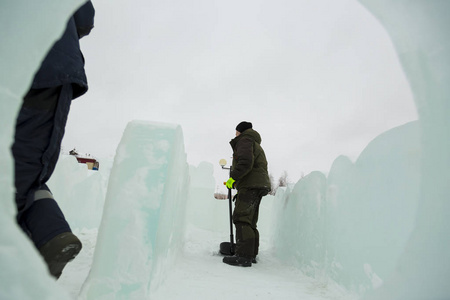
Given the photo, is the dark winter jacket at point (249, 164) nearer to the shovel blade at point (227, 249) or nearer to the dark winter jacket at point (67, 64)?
the shovel blade at point (227, 249)

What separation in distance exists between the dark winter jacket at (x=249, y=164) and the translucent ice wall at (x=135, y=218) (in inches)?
59.2

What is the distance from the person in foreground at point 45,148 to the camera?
1.05 meters

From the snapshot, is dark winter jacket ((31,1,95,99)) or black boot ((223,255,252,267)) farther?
black boot ((223,255,252,267))

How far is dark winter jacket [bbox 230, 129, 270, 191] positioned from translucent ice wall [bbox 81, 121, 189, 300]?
1504 millimetres

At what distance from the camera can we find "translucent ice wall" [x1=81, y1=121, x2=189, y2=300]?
3.89 feet

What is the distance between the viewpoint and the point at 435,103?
73cm

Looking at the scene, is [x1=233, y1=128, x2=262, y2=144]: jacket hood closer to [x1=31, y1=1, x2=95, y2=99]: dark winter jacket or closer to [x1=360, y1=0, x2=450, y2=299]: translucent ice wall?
[x1=31, y1=1, x2=95, y2=99]: dark winter jacket

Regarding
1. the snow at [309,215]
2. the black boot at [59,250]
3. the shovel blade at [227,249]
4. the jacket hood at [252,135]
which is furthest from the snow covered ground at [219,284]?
the jacket hood at [252,135]

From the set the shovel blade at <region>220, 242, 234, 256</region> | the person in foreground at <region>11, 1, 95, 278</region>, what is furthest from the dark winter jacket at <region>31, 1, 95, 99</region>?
the shovel blade at <region>220, 242, 234, 256</region>

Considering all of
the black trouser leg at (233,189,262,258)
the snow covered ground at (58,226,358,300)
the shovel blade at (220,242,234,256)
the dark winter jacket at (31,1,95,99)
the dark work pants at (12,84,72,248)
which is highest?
the dark winter jacket at (31,1,95,99)

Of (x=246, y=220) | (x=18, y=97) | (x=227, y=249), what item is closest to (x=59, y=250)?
(x=18, y=97)

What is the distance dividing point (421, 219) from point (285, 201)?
2828 millimetres

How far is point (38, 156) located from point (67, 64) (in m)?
0.42

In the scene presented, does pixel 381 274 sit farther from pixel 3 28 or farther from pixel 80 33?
pixel 80 33
